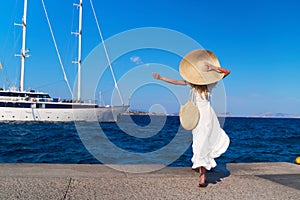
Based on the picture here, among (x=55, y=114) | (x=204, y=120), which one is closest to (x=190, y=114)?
(x=204, y=120)

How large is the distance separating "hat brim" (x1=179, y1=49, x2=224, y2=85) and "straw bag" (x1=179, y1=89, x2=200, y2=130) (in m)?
0.33

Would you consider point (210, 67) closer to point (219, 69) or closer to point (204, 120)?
point (219, 69)

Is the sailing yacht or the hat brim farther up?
the hat brim

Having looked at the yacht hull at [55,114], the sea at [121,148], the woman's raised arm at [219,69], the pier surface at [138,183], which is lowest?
the yacht hull at [55,114]

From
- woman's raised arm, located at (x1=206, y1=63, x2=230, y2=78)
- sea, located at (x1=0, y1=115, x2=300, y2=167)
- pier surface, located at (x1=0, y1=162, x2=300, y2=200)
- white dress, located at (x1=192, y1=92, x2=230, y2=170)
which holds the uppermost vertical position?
woman's raised arm, located at (x1=206, y1=63, x2=230, y2=78)

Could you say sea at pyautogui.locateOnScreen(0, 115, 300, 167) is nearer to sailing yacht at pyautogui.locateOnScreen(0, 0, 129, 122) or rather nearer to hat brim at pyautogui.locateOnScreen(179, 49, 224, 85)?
hat brim at pyautogui.locateOnScreen(179, 49, 224, 85)

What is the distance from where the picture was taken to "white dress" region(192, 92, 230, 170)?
4.68m

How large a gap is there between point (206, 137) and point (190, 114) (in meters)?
0.44

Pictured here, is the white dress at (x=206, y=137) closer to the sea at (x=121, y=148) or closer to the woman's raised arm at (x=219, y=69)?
the woman's raised arm at (x=219, y=69)

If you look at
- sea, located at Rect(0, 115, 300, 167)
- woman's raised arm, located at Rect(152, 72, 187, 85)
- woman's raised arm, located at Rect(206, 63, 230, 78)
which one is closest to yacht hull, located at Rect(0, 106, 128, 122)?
sea, located at Rect(0, 115, 300, 167)

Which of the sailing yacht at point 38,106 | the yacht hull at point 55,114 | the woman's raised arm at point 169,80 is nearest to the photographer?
the woman's raised arm at point 169,80

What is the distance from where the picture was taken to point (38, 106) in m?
59.0

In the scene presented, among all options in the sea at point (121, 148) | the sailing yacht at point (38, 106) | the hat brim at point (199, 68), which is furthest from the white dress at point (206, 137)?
the sailing yacht at point (38, 106)

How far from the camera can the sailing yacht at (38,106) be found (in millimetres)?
56938
